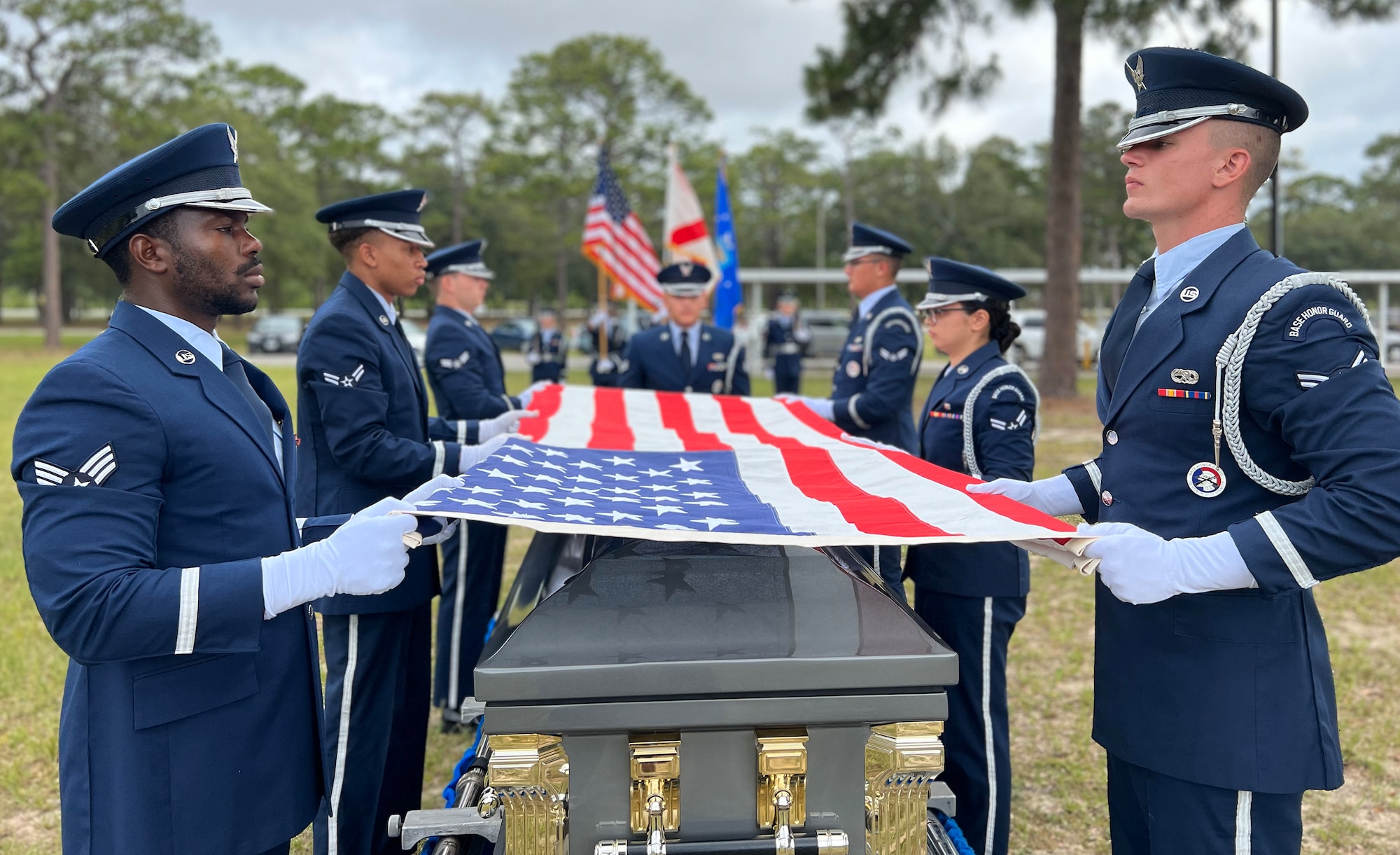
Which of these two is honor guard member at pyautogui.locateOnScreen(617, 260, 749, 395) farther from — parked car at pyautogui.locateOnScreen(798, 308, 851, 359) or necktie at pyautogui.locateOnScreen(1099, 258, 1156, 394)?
parked car at pyautogui.locateOnScreen(798, 308, 851, 359)

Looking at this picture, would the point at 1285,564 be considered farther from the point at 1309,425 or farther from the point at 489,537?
the point at 489,537

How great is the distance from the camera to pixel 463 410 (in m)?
4.81

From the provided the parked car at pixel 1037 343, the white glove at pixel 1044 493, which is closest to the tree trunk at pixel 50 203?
the parked car at pixel 1037 343

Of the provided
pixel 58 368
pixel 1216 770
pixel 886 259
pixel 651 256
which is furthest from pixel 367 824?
pixel 651 256

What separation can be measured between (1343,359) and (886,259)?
3309 millimetres

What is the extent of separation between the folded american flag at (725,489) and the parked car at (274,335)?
27.8m

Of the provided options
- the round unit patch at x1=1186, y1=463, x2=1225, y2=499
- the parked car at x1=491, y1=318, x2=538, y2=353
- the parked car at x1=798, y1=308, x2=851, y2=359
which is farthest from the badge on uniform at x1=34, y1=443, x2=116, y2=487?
the parked car at x1=491, y1=318, x2=538, y2=353

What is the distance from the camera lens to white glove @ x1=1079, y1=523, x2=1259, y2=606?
166cm

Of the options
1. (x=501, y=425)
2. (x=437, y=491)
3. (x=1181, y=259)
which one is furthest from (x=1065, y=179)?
(x=437, y=491)

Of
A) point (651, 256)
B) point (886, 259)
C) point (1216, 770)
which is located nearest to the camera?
point (1216, 770)

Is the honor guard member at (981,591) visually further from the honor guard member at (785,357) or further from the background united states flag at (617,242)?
the honor guard member at (785,357)

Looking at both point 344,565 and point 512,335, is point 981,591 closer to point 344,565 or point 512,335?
point 344,565

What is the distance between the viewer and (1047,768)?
147 inches

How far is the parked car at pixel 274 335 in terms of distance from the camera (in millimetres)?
28828
